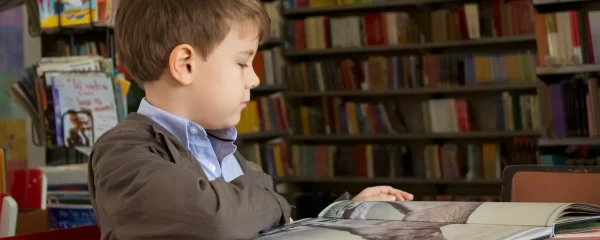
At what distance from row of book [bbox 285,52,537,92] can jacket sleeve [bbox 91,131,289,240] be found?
14.0ft

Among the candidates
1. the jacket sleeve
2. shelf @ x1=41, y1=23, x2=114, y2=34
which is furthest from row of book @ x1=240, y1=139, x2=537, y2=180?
the jacket sleeve

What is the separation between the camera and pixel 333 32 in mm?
5484

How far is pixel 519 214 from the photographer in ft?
2.90

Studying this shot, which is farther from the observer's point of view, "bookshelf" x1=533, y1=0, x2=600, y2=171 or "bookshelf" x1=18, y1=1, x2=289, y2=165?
"bookshelf" x1=533, y1=0, x2=600, y2=171

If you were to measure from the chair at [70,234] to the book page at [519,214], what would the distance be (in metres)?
0.54

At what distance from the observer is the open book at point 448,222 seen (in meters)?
0.80

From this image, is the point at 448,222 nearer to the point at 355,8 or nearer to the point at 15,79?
the point at 15,79

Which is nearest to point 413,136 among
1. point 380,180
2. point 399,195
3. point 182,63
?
point 380,180

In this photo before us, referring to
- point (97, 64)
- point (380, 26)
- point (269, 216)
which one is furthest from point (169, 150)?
point (380, 26)

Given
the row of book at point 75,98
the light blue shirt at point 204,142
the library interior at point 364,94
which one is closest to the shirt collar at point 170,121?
the light blue shirt at point 204,142

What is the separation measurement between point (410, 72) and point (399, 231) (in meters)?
4.48

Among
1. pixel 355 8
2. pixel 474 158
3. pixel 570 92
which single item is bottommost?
pixel 474 158

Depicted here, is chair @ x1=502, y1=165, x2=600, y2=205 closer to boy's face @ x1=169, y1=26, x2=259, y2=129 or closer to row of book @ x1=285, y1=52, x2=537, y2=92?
boy's face @ x1=169, y1=26, x2=259, y2=129

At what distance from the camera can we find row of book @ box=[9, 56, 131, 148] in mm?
3146
